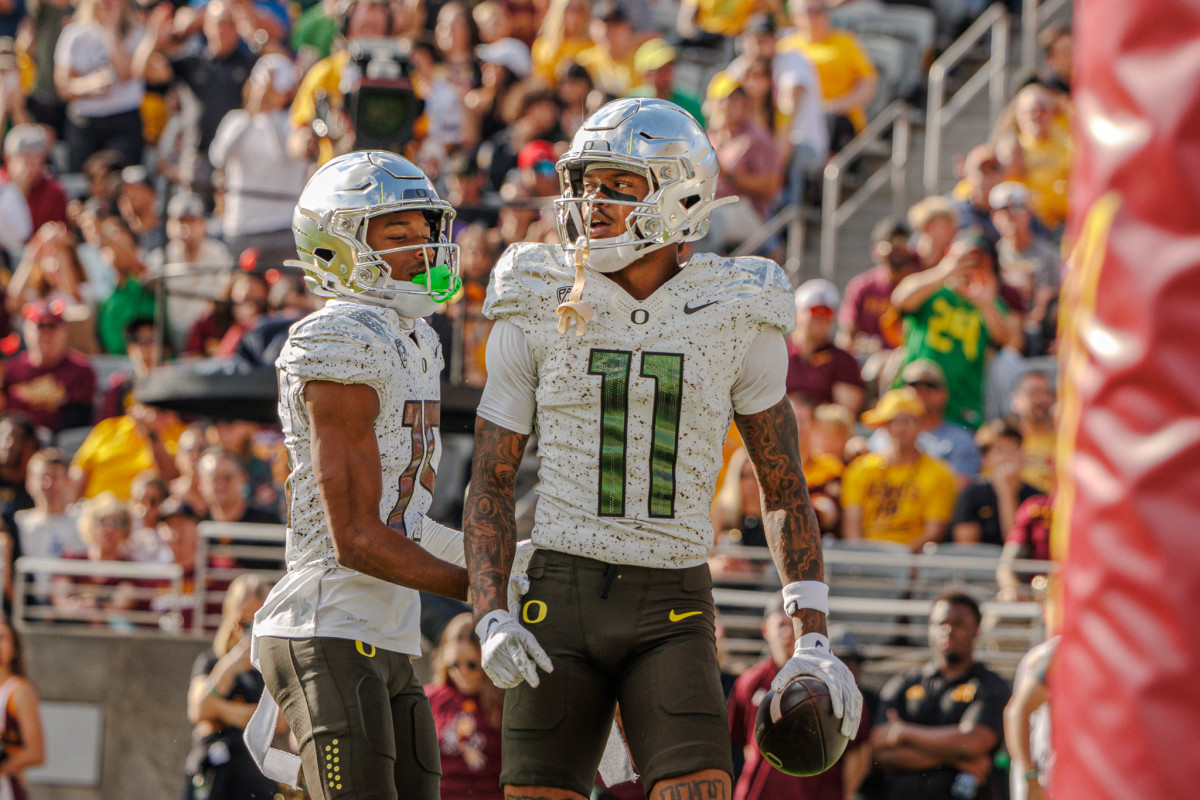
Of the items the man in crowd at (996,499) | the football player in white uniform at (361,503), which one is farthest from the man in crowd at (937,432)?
the football player in white uniform at (361,503)

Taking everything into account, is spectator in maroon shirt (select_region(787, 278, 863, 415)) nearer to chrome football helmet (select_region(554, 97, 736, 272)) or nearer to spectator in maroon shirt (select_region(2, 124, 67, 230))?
chrome football helmet (select_region(554, 97, 736, 272))

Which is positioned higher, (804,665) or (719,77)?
(719,77)

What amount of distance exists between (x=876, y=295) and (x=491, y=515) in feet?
21.4

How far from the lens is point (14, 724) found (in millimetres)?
8414

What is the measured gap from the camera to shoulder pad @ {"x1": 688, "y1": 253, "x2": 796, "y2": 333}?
3941mm

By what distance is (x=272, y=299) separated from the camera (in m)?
10.1

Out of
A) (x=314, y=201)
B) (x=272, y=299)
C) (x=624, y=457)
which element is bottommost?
(x=272, y=299)

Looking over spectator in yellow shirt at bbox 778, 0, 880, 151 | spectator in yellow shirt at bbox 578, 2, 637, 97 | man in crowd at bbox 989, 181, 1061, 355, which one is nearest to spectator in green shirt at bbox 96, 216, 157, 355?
spectator in yellow shirt at bbox 578, 2, 637, 97

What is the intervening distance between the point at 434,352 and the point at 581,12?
8.32 meters

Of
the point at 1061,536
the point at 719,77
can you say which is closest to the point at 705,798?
the point at 1061,536

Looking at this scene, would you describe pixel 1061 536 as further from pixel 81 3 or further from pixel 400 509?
pixel 81 3

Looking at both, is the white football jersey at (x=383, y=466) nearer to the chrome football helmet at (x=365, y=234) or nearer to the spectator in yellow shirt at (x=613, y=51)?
the chrome football helmet at (x=365, y=234)

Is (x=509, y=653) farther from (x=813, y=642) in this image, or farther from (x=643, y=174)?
(x=643, y=174)

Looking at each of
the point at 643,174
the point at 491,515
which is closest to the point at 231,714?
the point at 491,515
